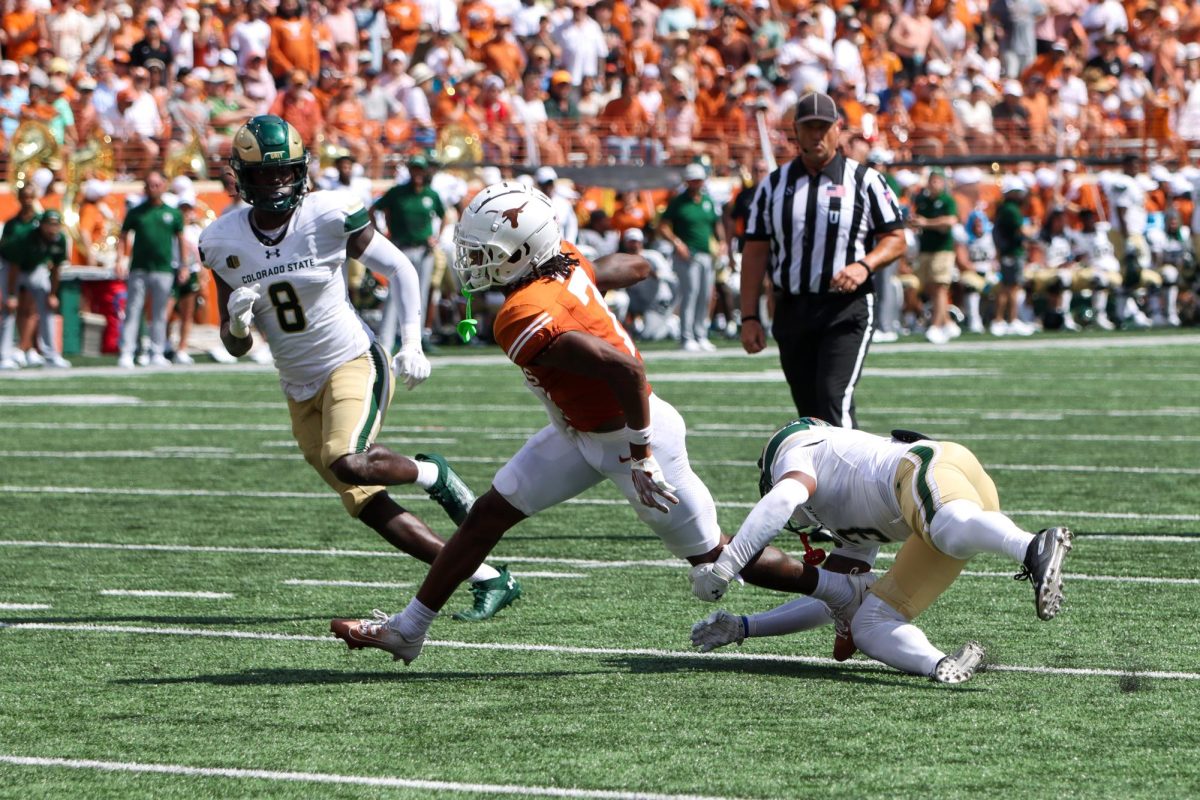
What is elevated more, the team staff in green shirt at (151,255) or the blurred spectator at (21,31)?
the blurred spectator at (21,31)

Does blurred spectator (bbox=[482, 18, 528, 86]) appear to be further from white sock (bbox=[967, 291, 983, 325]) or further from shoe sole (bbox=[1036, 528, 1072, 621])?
shoe sole (bbox=[1036, 528, 1072, 621])

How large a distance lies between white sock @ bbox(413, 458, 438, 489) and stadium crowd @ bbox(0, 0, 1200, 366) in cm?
1193

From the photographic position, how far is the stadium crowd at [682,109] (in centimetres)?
2091

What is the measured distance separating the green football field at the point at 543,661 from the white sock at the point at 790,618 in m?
0.08

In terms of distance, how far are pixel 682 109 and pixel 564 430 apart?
17798mm

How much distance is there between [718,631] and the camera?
5719mm

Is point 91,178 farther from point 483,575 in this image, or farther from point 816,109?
point 483,575

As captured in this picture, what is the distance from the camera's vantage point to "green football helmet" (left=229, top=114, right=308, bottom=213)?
259 inches

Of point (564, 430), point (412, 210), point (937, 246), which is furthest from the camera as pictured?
point (937, 246)

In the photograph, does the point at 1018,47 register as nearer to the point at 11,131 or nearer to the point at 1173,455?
the point at 11,131

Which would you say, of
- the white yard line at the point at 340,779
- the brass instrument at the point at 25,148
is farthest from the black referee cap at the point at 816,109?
the brass instrument at the point at 25,148

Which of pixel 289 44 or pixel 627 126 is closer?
pixel 289 44

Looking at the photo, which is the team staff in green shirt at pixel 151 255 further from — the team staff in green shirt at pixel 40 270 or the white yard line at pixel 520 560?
A: the white yard line at pixel 520 560

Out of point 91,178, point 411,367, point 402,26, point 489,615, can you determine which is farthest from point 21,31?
point 489,615
